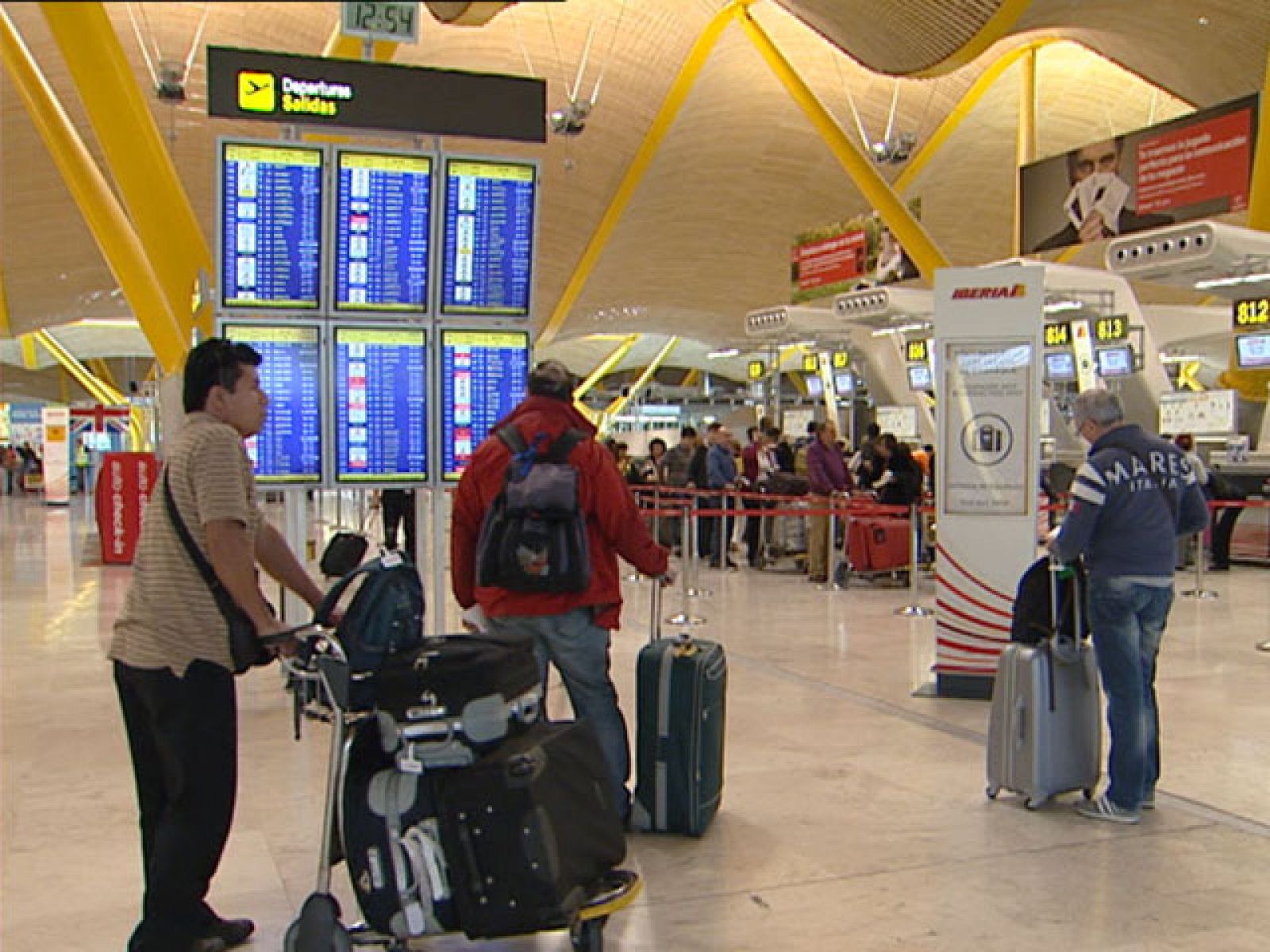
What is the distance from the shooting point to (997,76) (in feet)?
106

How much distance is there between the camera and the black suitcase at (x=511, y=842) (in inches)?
121

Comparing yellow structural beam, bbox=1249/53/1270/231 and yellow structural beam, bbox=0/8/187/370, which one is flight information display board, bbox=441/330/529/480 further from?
yellow structural beam, bbox=1249/53/1270/231

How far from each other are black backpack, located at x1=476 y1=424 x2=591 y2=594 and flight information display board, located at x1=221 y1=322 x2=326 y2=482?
201 centimetres

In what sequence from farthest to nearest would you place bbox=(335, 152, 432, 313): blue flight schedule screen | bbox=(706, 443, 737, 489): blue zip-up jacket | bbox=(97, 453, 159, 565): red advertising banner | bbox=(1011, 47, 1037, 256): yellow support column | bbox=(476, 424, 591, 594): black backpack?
bbox=(1011, 47, 1037, 256): yellow support column
bbox=(706, 443, 737, 489): blue zip-up jacket
bbox=(97, 453, 159, 565): red advertising banner
bbox=(335, 152, 432, 313): blue flight schedule screen
bbox=(476, 424, 591, 594): black backpack

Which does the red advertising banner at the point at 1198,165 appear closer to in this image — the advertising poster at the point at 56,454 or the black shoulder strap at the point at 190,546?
the black shoulder strap at the point at 190,546

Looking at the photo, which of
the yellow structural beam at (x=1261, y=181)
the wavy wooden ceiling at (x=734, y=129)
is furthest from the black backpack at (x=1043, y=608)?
the yellow structural beam at (x=1261, y=181)

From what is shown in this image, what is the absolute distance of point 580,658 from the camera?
14.2ft

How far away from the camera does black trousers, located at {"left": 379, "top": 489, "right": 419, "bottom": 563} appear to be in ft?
36.5

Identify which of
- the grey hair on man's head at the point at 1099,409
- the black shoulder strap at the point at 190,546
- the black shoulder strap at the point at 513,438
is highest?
the grey hair on man's head at the point at 1099,409

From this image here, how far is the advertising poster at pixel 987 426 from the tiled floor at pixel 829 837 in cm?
120

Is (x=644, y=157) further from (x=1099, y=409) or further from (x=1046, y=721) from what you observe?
(x=1046, y=721)

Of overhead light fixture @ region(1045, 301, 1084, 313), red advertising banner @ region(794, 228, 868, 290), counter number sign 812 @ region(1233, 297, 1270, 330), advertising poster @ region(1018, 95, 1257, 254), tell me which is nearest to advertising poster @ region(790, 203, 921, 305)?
red advertising banner @ region(794, 228, 868, 290)

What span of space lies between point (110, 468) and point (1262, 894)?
14424 mm

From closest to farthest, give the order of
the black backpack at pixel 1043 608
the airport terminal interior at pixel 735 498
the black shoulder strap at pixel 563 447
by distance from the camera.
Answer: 1. the airport terminal interior at pixel 735 498
2. the black shoulder strap at pixel 563 447
3. the black backpack at pixel 1043 608
